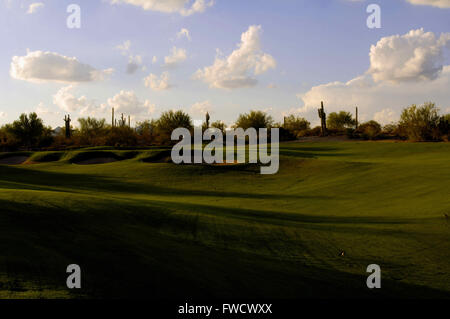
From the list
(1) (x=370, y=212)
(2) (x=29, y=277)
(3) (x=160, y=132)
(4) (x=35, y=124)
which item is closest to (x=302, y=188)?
(1) (x=370, y=212)

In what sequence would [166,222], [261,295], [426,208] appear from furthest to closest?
1. [426,208]
2. [166,222]
3. [261,295]

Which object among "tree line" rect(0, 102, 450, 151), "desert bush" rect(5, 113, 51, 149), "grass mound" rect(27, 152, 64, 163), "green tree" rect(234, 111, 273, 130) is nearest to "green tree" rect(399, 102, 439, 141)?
"tree line" rect(0, 102, 450, 151)

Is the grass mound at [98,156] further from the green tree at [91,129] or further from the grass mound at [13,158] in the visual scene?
the green tree at [91,129]

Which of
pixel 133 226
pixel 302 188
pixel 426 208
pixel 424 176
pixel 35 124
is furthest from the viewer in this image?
pixel 35 124

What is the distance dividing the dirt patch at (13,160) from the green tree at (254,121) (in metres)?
44.1

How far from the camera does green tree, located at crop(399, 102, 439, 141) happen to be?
59312mm

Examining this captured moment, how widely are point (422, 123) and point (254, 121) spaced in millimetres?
34147

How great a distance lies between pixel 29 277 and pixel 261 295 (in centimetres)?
431

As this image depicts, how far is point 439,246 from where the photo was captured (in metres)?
11.8

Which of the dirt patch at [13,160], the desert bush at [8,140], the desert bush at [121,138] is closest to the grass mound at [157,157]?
the dirt patch at [13,160]

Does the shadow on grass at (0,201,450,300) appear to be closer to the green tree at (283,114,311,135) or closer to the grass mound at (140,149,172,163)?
the grass mound at (140,149,172,163)
